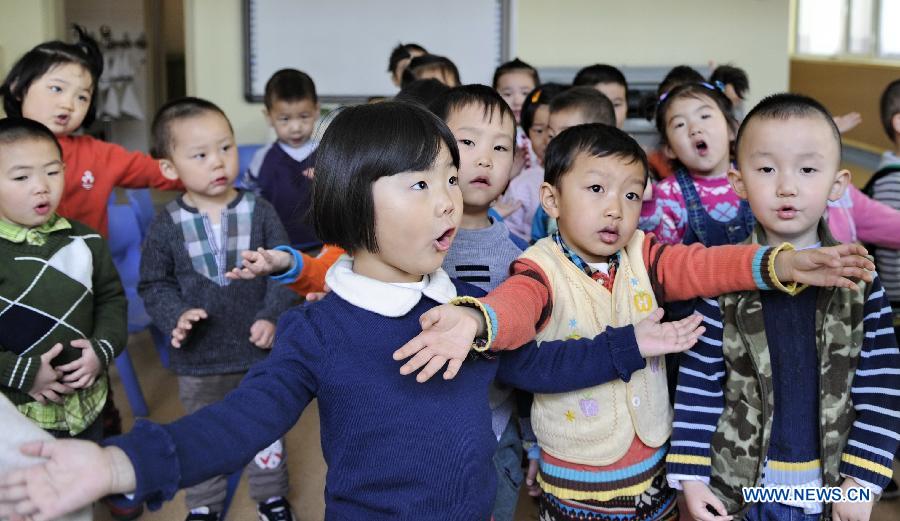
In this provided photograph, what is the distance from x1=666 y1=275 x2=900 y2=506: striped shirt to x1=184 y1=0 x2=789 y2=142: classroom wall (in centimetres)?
334

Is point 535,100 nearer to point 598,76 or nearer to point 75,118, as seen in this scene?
point 598,76

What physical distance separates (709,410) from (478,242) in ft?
1.69

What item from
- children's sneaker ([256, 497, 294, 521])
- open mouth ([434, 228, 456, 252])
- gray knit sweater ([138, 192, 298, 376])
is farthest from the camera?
children's sneaker ([256, 497, 294, 521])

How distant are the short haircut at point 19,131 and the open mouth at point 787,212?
150 cm

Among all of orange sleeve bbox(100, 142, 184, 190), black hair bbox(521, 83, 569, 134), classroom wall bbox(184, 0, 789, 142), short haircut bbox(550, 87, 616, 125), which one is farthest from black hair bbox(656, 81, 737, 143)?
classroom wall bbox(184, 0, 789, 142)

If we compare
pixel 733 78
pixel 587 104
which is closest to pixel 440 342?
pixel 587 104

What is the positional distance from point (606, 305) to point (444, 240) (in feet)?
1.31

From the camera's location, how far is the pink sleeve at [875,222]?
→ 7.00 ft

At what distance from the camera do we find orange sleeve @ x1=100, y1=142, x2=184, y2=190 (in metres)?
2.41

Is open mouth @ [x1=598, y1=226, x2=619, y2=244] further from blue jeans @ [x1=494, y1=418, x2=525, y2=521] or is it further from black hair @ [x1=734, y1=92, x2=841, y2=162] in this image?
blue jeans @ [x1=494, y1=418, x2=525, y2=521]

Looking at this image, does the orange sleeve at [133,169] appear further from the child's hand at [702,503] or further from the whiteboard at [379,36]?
the whiteboard at [379,36]

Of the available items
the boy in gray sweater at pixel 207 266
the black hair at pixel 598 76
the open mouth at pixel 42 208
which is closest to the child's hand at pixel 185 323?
Answer: the boy in gray sweater at pixel 207 266

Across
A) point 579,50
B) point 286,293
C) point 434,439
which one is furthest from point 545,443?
point 579,50

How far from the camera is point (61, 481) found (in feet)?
2.80
